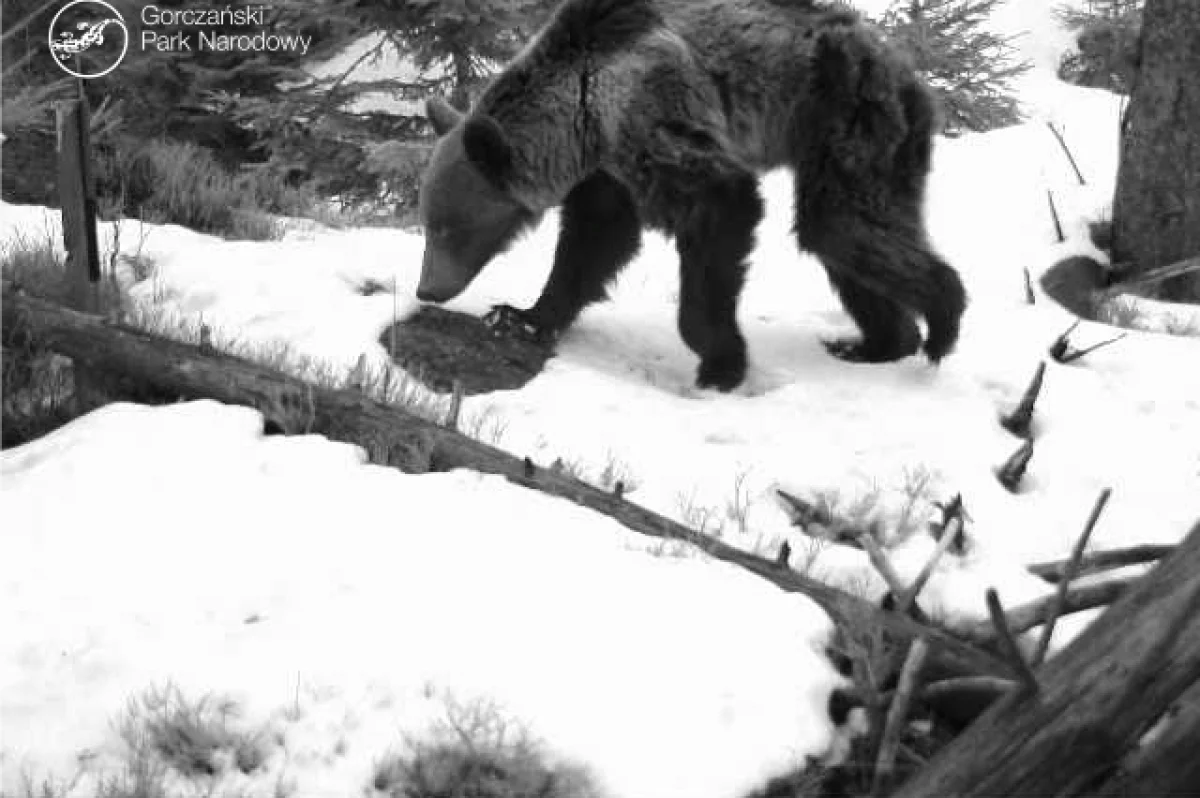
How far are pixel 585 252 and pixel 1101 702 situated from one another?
378 cm

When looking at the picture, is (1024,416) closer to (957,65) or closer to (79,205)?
(79,205)

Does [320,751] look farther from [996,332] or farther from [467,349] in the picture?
[996,332]

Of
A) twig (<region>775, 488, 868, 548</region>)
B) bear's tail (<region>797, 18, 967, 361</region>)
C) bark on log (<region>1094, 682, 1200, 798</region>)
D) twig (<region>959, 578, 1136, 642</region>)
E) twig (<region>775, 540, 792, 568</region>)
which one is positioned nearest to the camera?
bark on log (<region>1094, 682, 1200, 798</region>)

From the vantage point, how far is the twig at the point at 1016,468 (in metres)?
4.53

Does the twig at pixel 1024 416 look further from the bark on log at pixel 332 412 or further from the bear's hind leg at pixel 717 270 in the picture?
the bark on log at pixel 332 412

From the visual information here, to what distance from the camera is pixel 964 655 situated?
3184mm

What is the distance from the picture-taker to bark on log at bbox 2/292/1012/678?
3.66 meters

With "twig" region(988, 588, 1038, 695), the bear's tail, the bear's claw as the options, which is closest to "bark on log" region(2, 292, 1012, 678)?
"twig" region(988, 588, 1038, 695)

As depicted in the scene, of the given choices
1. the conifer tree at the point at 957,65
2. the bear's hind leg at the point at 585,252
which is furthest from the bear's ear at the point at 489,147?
the conifer tree at the point at 957,65

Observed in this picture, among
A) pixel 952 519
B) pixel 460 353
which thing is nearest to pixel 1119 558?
pixel 952 519

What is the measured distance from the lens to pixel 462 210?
5695mm

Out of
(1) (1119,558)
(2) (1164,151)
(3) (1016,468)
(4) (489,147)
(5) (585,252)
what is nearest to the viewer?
(1) (1119,558)

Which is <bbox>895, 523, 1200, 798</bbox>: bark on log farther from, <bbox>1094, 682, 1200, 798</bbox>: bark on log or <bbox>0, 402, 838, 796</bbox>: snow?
<bbox>0, 402, 838, 796</bbox>: snow

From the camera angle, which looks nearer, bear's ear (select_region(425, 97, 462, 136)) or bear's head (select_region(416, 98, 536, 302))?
bear's head (select_region(416, 98, 536, 302))
